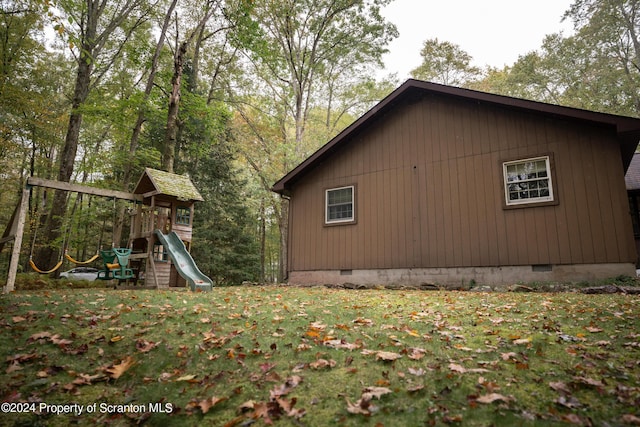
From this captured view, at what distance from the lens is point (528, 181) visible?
30.2ft

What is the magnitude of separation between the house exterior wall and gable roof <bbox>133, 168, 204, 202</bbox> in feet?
12.7

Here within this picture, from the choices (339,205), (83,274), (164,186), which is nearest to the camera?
(164,186)

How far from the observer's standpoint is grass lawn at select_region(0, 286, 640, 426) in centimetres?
241

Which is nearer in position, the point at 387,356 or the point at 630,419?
the point at 630,419

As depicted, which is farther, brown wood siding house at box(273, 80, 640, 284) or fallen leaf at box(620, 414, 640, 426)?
brown wood siding house at box(273, 80, 640, 284)

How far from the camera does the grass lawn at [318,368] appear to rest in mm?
2414

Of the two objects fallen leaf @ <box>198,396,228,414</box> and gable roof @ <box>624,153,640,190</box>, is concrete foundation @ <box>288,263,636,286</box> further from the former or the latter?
fallen leaf @ <box>198,396,228,414</box>

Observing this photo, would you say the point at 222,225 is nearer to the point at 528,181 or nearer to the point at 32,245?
the point at 32,245

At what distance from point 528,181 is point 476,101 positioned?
2.83 metres

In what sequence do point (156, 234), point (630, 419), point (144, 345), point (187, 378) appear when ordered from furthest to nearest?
1. point (156, 234)
2. point (144, 345)
3. point (187, 378)
4. point (630, 419)

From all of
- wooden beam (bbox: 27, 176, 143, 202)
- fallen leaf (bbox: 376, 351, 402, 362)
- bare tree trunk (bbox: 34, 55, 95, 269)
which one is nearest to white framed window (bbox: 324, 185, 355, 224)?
wooden beam (bbox: 27, 176, 143, 202)

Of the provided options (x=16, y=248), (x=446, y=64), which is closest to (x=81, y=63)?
(x=16, y=248)

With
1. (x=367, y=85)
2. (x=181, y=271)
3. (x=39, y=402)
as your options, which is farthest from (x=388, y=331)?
(x=367, y=85)

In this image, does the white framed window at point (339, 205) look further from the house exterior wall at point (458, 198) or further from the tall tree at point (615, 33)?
the tall tree at point (615, 33)
